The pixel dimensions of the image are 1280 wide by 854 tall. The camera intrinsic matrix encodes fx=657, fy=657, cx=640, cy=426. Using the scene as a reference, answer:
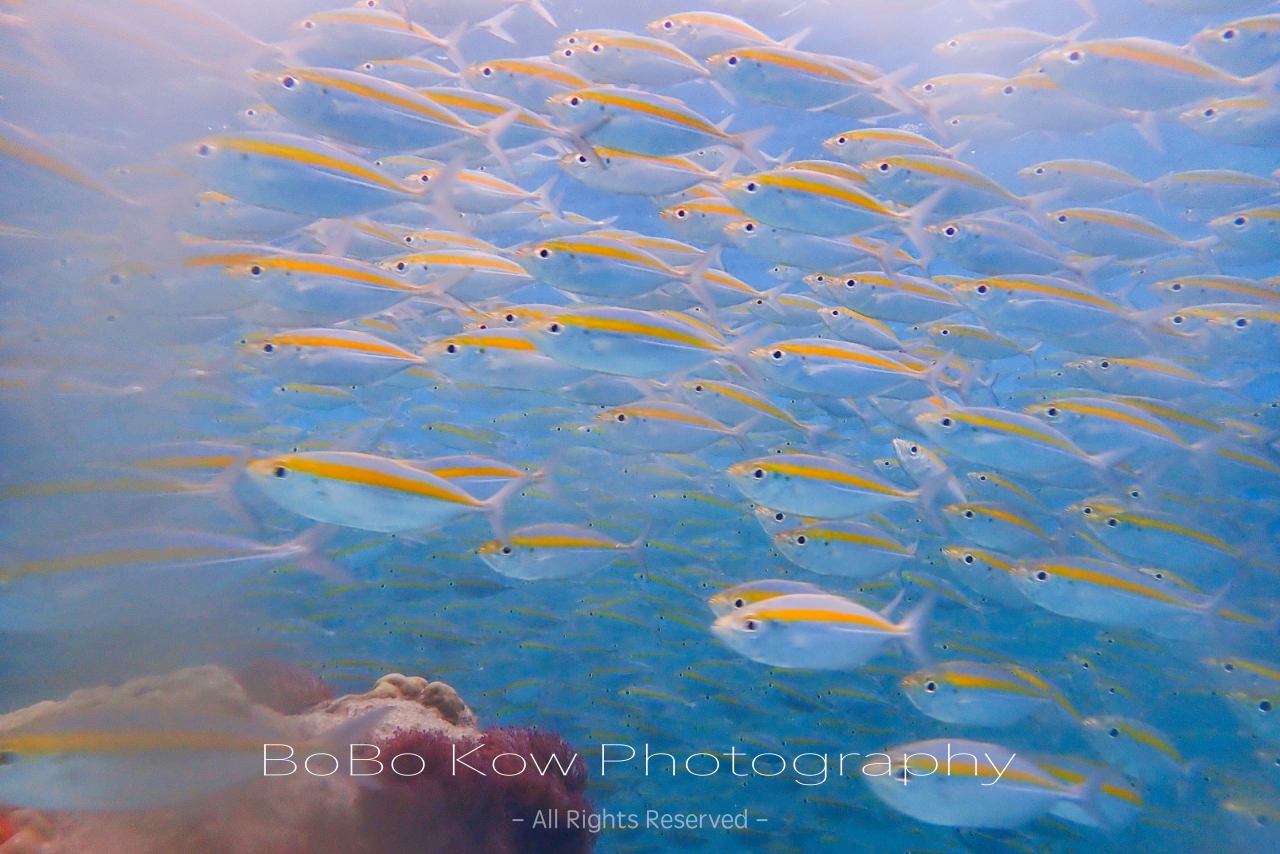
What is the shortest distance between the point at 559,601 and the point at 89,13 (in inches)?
258

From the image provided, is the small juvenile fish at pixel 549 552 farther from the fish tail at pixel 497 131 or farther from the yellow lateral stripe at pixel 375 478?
the fish tail at pixel 497 131

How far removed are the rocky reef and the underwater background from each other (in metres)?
0.40

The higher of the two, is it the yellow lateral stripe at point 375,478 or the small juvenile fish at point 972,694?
the yellow lateral stripe at point 375,478

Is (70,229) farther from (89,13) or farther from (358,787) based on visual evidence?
(358,787)

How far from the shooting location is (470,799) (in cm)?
364

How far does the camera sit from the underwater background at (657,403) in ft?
11.1

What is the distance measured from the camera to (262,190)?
3.39 metres

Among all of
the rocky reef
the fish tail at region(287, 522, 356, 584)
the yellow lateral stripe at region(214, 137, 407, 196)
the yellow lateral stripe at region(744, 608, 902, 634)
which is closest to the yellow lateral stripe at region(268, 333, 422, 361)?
the yellow lateral stripe at region(214, 137, 407, 196)

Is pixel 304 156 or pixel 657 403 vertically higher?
pixel 304 156

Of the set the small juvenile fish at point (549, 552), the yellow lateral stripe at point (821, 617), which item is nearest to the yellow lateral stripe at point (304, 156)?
the small juvenile fish at point (549, 552)

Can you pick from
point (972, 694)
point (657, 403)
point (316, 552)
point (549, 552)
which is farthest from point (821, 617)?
point (316, 552)

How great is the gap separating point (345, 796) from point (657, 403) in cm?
301

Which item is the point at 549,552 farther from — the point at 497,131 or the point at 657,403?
the point at 497,131

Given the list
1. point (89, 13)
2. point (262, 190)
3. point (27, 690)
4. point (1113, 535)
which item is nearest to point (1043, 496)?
point (1113, 535)
